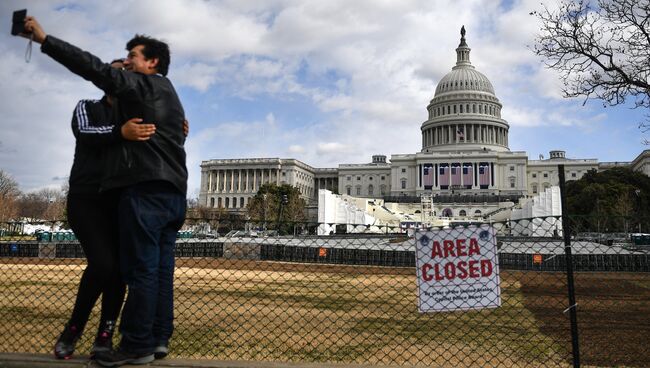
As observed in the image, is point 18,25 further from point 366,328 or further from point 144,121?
point 366,328

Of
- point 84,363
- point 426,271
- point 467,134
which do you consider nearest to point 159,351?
point 84,363

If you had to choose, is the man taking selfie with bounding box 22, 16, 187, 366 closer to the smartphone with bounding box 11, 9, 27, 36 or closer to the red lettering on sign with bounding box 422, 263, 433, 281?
the smartphone with bounding box 11, 9, 27, 36

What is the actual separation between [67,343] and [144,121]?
5.81ft

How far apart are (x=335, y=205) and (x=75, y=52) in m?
44.9

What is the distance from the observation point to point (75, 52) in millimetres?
3414

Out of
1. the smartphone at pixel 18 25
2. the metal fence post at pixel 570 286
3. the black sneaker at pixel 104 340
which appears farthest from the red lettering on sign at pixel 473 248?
the smartphone at pixel 18 25

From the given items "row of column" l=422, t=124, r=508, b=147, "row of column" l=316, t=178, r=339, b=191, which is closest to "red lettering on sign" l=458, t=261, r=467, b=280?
"row of column" l=422, t=124, r=508, b=147

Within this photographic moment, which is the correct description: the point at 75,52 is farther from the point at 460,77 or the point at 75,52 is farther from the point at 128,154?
the point at 460,77

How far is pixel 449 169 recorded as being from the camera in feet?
367

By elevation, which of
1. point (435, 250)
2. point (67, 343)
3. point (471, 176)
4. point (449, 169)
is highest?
point (449, 169)

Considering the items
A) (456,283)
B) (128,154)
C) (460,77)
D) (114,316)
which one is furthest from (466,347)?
(460,77)

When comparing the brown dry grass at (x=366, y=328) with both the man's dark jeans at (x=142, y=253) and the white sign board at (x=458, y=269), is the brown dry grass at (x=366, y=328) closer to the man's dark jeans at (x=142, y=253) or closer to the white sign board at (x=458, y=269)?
the white sign board at (x=458, y=269)

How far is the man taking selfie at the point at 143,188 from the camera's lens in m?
3.67

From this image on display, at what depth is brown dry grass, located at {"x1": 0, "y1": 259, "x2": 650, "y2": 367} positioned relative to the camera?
5.78 metres
